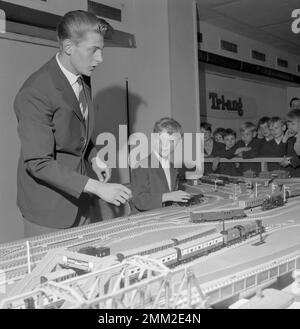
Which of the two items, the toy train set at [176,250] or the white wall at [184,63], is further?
the white wall at [184,63]

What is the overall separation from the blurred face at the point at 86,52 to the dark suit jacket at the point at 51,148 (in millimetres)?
89

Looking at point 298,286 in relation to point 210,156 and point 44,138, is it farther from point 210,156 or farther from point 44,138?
point 210,156

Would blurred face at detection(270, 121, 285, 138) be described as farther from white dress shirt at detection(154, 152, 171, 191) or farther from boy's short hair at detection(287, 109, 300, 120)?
white dress shirt at detection(154, 152, 171, 191)

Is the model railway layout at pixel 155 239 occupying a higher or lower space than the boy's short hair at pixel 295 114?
lower

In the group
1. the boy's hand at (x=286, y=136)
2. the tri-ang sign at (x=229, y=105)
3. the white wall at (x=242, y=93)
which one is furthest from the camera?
the tri-ang sign at (x=229, y=105)

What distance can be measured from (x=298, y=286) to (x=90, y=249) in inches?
26.6

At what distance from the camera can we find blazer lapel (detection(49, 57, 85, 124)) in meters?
2.01

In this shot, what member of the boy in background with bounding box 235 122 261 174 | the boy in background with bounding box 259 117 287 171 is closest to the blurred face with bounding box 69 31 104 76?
the boy in background with bounding box 259 117 287 171

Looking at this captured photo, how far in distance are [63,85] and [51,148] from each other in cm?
32

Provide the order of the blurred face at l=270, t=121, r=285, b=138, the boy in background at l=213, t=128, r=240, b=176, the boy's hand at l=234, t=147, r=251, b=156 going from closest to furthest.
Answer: the blurred face at l=270, t=121, r=285, b=138 < the boy in background at l=213, t=128, r=240, b=176 < the boy's hand at l=234, t=147, r=251, b=156

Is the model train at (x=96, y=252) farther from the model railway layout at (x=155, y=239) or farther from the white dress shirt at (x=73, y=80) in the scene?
the white dress shirt at (x=73, y=80)

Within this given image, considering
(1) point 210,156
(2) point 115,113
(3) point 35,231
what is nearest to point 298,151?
(1) point 210,156

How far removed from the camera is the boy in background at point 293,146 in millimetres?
4723

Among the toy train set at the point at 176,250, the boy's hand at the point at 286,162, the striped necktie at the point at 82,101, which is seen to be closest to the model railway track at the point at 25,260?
the toy train set at the point at 176,250
